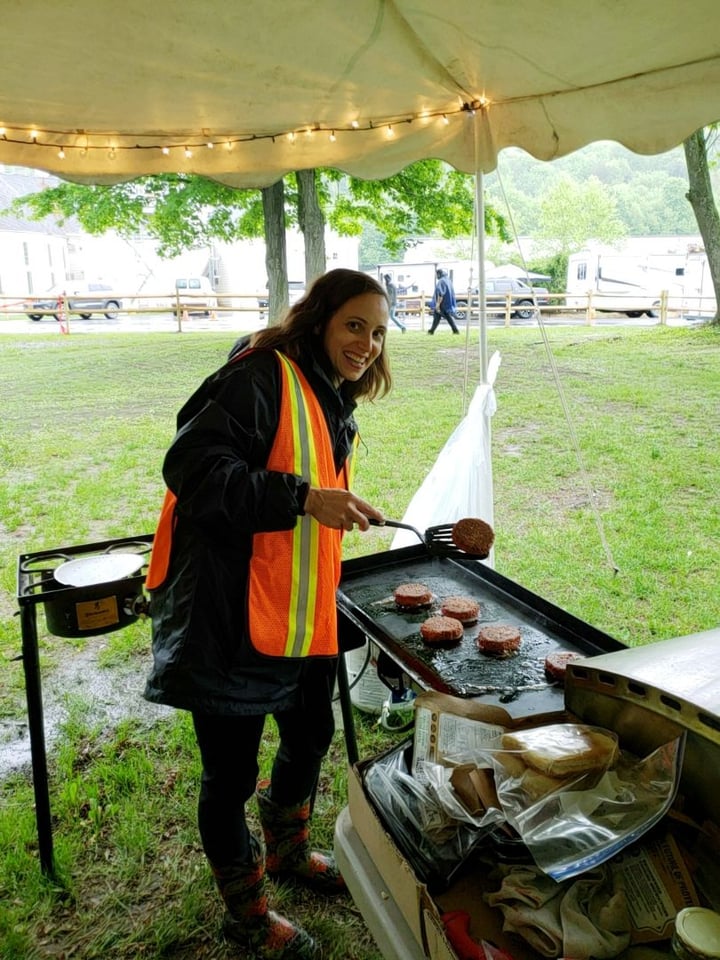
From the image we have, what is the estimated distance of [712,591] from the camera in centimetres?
416

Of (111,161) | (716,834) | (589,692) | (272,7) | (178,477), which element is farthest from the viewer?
(111,161)

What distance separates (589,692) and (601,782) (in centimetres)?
19

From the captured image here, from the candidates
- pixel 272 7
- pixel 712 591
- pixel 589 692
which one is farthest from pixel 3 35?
pixel 712 591

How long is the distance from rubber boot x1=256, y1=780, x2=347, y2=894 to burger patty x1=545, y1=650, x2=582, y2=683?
0.90 meters

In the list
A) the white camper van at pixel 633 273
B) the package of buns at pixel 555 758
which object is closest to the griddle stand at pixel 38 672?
the package of buns at pixel 555 758

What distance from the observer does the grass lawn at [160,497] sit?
81.4 inches

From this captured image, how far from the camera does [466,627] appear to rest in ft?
6.30

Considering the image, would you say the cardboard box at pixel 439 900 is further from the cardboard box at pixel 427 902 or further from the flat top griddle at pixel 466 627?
the flat top griddle at pixel 466 627

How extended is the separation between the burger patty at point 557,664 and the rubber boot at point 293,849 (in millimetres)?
901

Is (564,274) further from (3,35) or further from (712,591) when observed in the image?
(3,35)

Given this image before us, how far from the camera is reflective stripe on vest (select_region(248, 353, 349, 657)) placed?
1527 millimetres

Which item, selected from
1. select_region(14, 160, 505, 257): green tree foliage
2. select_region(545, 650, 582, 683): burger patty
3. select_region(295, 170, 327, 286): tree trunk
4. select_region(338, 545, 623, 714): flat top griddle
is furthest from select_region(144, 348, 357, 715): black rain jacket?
Result: select_region(14, 160, 505, 257): green tree foliage

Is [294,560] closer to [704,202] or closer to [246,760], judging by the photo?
[246,760]

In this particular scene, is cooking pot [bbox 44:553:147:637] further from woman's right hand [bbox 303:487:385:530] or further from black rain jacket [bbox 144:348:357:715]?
woman's right hand [bbox 303:487:385:530]
